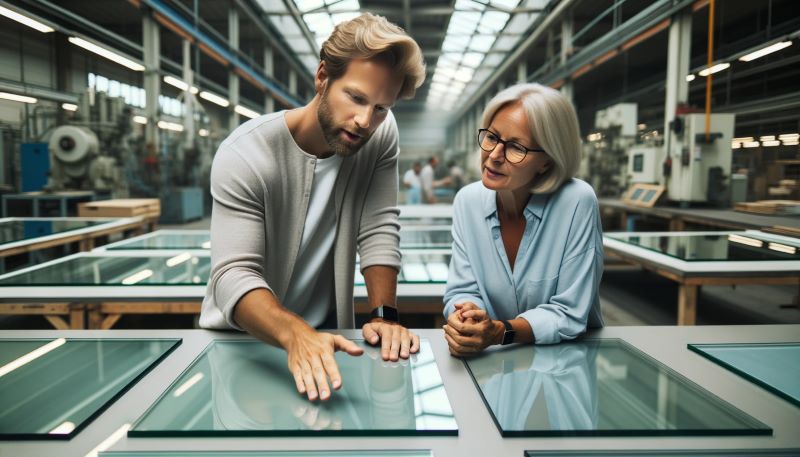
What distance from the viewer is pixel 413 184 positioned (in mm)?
8727

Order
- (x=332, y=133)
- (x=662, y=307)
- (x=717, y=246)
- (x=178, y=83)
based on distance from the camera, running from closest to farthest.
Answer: (x=332, y=133) → (x=717, y=246) → (x=662, y=307) → (x=178, y=83)

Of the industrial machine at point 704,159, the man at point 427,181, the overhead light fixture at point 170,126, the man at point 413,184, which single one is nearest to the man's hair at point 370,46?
the industrial machine at point 704,159

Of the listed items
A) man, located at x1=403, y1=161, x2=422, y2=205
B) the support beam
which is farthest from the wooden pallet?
man, located at x1=403, y1=161, x2=422, y2=205

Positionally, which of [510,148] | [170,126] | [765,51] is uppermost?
[170,126]

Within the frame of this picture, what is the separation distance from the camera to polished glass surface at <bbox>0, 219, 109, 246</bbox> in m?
2.76

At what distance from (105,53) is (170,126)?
388 centimetres

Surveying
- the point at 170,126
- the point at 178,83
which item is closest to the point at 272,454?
the point at 178,83

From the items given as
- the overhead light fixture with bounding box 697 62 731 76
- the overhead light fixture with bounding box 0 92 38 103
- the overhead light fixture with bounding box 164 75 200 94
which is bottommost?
the overhead light fixture with bounding box 0 92 38 103

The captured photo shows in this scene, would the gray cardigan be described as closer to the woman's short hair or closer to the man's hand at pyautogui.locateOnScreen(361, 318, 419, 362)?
the man's hand at pyautogui.locateOnScreen(361, 318, 419, 362)

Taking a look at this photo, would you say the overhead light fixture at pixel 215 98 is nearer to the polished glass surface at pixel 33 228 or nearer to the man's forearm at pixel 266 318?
the polished glass surface at pixel 33 228

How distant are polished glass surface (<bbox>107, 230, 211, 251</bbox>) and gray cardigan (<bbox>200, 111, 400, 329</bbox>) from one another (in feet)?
5.98

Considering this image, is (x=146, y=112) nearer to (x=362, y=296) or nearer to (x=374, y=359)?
(x=362, y=296)

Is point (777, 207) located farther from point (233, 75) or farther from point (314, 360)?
point (233, 75)

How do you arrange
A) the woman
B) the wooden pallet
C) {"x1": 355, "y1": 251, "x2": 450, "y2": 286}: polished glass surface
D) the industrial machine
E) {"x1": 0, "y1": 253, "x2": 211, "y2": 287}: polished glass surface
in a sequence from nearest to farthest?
the woman, the wooden pallet, {"x1": 0, "y1": 253, "x2": 211, "y2": 287}: polished glass surface, {"x1": 355, "y1": 251, "x2": 450, "y2": 286}: polished glass surface, the industrial machine
